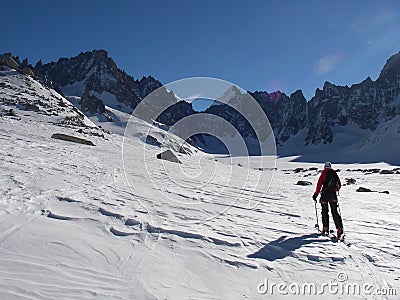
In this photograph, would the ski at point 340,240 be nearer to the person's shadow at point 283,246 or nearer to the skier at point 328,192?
the person's shadow at point 283,246

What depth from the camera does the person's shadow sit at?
5.95 meters

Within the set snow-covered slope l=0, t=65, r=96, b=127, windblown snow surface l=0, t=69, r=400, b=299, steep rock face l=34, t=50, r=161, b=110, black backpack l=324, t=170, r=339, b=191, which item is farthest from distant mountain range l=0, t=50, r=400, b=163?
windblown snow surface l=0, t=69, r=400, b=299

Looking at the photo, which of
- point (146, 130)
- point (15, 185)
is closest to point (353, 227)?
point (15, 185)

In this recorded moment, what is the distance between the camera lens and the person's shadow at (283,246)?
19.5 ft

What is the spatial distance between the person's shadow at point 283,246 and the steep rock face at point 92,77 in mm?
135520

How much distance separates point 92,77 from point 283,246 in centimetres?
15090

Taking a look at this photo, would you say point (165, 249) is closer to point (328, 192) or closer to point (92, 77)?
point (328, 192)

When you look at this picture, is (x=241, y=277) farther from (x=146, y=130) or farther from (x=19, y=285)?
(x=146, y=130)

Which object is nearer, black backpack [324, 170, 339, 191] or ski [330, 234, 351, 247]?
ski [330, 234, 351, 247]

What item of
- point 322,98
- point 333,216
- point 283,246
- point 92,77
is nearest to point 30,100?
point 333,216

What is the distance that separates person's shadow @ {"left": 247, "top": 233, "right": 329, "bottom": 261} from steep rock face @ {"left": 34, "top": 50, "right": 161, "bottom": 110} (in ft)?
445

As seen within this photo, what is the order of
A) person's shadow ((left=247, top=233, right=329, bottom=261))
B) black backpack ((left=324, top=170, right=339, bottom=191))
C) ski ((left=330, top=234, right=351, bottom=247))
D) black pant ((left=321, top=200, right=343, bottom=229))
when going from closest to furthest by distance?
person's shadow ((left=247, top=233, right=329, bottom=261)) → ski ((left=330, top=234, right=351, bottom=247)) → black pant ((left=321, top=200, right=343, bottom=229)) → black backpack ((left=324, top=170, right=339, bottom=191))

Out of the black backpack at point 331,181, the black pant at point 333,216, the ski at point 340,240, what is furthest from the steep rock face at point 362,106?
the ski at point 340,240

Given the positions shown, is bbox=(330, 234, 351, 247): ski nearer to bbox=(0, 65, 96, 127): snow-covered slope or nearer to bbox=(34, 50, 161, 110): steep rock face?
bbox=(0, 65, 96, 127): snow-covered slope
